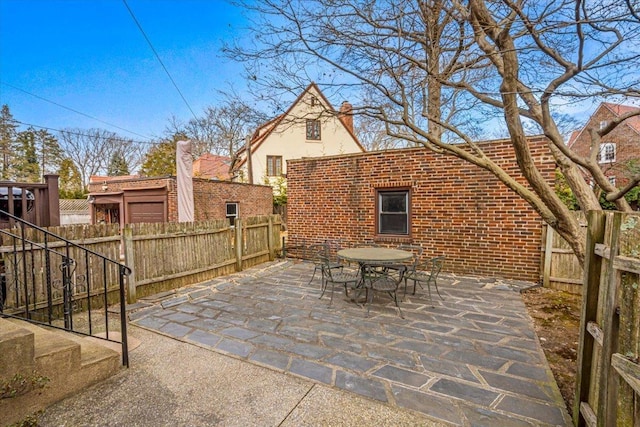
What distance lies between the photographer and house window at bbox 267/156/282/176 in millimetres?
21250

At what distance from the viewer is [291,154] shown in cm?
2141

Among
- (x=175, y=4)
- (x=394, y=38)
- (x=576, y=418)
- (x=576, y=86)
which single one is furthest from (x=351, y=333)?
(x=175, y=4)

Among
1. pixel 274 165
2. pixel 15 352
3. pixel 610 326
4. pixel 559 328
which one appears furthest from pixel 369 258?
pixel 274 165

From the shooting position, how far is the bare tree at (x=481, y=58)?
3072mm

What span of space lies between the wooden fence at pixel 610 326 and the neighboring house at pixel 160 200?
10878 millimetres

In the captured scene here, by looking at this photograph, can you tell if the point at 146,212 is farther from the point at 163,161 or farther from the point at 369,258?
the point at 163,161

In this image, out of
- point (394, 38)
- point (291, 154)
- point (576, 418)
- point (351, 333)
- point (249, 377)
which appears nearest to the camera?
point (576, 418)

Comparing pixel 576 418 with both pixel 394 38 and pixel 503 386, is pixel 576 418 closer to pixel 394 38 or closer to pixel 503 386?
pixel 503 386

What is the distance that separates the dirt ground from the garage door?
36.4ft

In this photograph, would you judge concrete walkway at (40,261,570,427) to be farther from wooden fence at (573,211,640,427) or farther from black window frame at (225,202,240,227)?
black window frame at (225,202,240,227)

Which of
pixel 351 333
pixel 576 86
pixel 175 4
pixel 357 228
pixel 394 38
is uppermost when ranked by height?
pixel 175 4

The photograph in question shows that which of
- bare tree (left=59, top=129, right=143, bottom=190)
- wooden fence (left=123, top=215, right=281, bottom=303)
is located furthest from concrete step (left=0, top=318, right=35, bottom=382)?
bare tree (left=59, top=129, right=143, bottom=190)

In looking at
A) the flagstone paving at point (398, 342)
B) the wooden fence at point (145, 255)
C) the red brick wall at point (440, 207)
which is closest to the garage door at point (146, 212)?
the wooden fence at point (145, 255)

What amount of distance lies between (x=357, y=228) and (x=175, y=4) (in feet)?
23.0
